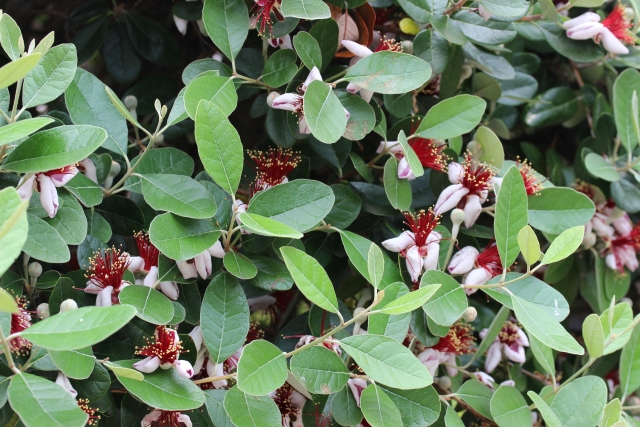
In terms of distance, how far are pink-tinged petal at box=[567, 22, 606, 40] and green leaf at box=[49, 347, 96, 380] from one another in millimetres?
1063

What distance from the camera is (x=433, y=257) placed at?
96cm

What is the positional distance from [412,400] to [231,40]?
0.62 metres

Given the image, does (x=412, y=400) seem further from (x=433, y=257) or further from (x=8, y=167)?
(x=8, y=167)

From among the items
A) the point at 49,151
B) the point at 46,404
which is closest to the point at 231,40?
the point at 49,151

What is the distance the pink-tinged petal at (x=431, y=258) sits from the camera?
95cm

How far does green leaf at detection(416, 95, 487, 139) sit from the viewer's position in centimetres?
101

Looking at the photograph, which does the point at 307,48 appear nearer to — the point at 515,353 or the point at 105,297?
the point at 105,297

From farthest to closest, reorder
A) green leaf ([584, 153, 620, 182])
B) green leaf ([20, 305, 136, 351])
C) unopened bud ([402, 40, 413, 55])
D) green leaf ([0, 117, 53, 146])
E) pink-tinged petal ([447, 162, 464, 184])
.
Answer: green leaf ([584, 153, 620, 182])
unopened bud ([402, 40, 413, 55])
pink-tinged petal ([447, 162, 464, 184])
green leaf ([0, 117, 53, 146])
green leaf ([20, 305, 136, 351])

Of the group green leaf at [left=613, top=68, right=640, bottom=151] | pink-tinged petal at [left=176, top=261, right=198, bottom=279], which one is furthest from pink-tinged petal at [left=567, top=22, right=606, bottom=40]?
pink-tinged petal at [left=176, top=261, right=198, bottom=279]

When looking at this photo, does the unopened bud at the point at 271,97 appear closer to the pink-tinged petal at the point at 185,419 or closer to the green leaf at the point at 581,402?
the pink-tinged petal at the point at 185,419

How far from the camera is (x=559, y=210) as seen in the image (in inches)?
41.7

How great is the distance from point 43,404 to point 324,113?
509mm

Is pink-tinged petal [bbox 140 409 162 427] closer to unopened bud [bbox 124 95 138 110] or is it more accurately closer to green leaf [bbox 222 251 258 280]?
green leaf [bbox 222 251 258 280]

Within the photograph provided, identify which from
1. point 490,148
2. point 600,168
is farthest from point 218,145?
point 600,168
